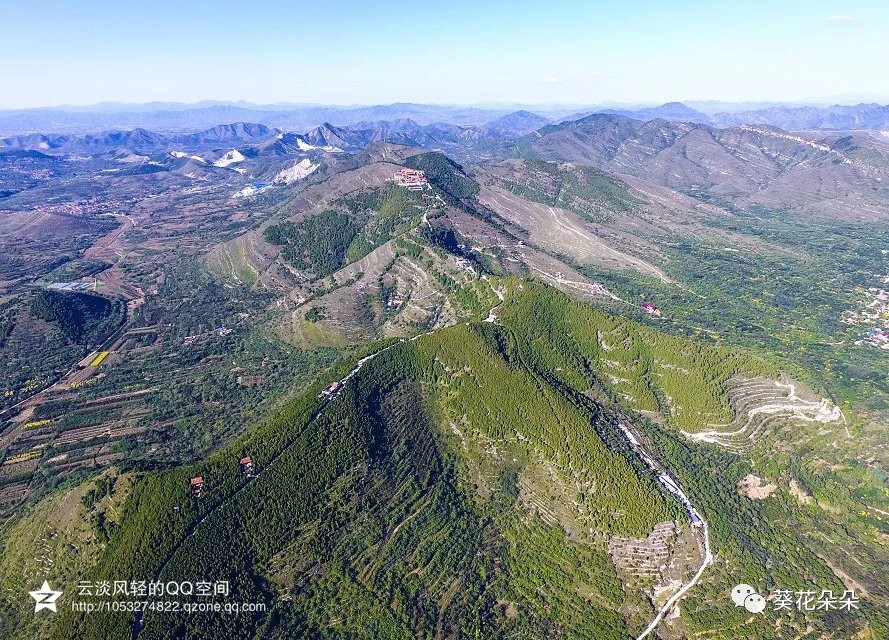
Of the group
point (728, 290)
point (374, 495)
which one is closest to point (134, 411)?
point (374, 495)

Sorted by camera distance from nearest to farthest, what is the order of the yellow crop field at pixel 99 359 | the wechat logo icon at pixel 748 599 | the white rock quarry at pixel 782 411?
the wechat logo icon at pixel 748 599 → the white rock quarry at pixel 782 411 → the yellow crop field at pixel 99 359

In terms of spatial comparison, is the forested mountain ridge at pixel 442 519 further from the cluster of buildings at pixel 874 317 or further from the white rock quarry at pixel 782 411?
the cluster of buildings at pixel 874 317

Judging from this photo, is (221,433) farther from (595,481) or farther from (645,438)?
(645,438)

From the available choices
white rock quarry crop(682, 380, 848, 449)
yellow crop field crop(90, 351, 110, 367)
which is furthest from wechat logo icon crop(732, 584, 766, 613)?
yellow crop field crop(90, 351, 110, 367)

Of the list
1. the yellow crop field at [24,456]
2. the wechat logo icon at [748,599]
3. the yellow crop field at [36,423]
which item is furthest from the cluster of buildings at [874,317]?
the yellow crop field at [36,423]

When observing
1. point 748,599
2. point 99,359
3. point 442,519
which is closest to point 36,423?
point 99,359

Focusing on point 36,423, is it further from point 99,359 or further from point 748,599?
point 748,599

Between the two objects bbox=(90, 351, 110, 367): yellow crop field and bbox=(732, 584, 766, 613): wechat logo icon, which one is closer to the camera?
bbox=(732, 584, 766, 613): wechat logo icon

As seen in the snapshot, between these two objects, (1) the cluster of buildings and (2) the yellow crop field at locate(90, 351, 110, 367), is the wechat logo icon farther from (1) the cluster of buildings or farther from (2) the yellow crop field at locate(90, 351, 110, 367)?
(2) the yellow crop field at locate(90, 351, 110, 367)
